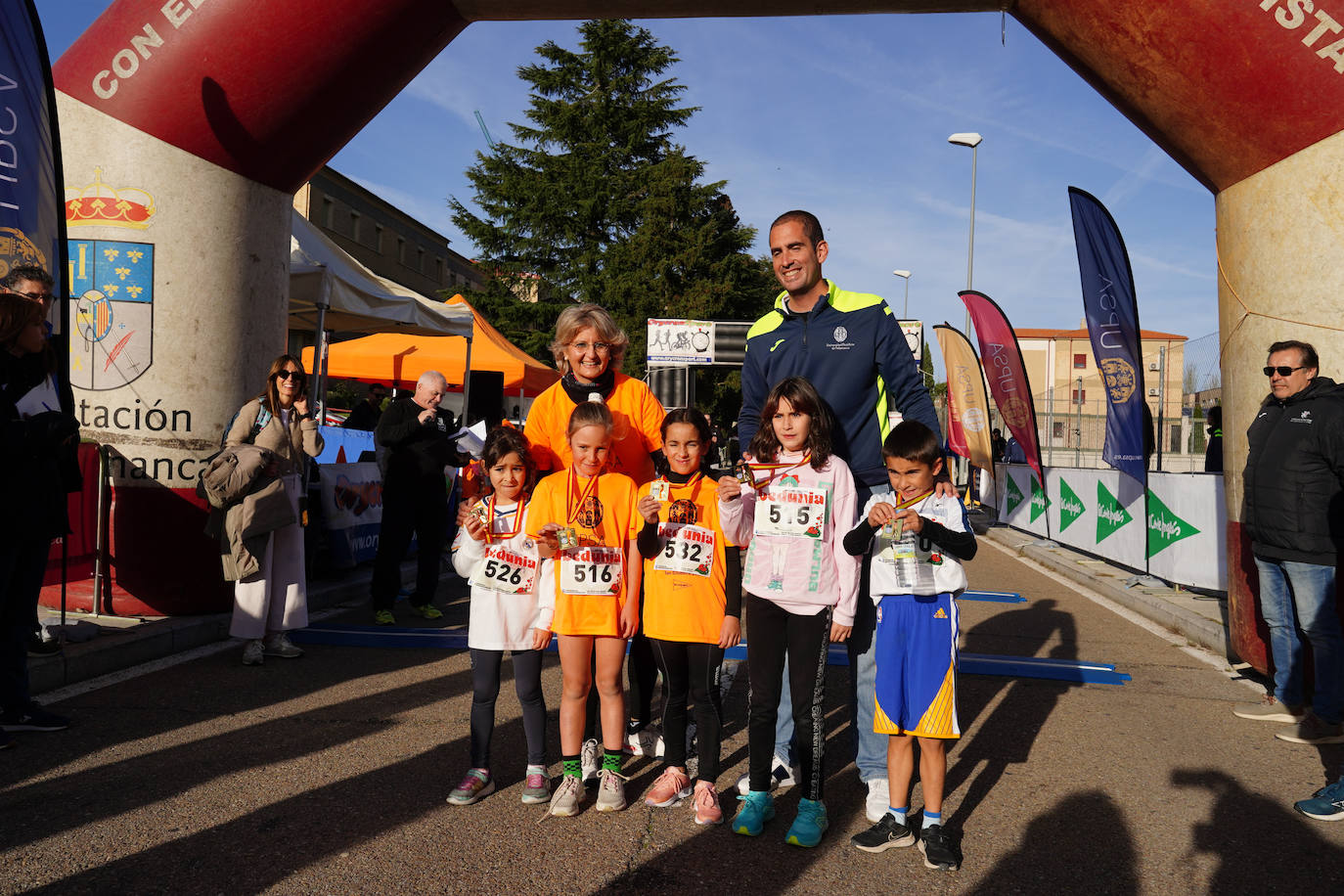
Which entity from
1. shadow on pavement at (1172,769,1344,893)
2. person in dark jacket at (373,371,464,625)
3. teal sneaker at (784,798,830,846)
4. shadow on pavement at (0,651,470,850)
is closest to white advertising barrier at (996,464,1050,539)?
person in dark jacket at (373,371,464,625)

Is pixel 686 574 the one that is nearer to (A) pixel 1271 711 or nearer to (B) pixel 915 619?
(B) pixel 915 619

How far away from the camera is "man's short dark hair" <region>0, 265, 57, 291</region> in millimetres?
4637

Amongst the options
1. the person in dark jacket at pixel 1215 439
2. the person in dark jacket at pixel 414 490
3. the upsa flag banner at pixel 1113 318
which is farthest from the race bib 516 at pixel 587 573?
the person in dark jacket at pixel 1215 439

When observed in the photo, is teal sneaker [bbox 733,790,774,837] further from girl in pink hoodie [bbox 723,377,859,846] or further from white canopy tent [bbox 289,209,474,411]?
white canopy tent [bbox 289,209,474,411]

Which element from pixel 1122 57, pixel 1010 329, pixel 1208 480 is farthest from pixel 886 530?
pixel 1010 329

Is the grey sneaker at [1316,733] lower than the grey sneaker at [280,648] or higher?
lower

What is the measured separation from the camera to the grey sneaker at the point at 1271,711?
510 centimetres

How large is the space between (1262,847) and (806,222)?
2.89m

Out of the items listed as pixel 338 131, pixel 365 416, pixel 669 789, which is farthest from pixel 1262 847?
pixel 365 416

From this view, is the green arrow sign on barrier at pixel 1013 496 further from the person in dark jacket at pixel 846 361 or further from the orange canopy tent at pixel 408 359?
the person in dark jacket at pixel 846 361

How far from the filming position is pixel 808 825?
11.0ft

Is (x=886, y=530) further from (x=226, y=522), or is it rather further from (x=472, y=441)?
(x=226, y=522)

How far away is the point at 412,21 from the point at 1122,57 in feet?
15.2

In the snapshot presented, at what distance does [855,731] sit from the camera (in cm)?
387
